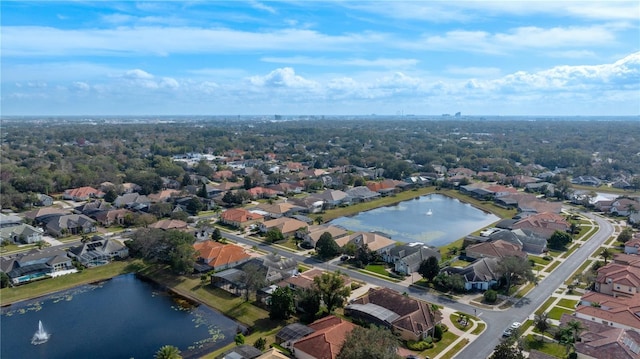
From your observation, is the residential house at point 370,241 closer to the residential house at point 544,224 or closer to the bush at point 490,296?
the bush at point 490,296

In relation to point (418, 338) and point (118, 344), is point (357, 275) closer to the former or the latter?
point (418, 338)

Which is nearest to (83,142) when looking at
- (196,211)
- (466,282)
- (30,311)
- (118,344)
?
(196,211)

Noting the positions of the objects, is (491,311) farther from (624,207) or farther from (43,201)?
(43,201)

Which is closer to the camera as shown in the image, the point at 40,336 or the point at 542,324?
the point at 542,324

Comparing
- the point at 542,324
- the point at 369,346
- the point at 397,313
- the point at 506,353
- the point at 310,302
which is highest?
the point at 369,346

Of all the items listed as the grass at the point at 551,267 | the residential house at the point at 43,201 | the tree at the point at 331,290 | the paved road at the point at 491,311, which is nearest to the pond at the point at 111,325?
the tree at the point at 331,290

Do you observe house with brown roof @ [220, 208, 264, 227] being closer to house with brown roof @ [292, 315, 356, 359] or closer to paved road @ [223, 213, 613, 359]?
paved road @ [223, 213, 613, 359]

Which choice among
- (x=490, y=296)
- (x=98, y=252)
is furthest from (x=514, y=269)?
(x=98, y=252)
